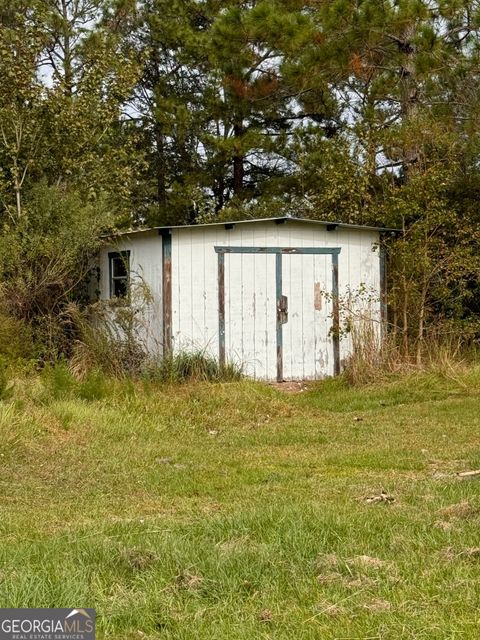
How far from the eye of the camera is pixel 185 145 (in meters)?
21.2

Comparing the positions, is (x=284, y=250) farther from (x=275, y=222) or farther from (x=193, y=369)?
(x=193, y=369)

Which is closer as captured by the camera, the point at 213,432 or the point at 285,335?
the point at 213,432

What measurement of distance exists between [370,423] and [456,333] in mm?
4465

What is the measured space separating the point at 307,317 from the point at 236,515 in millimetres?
8212

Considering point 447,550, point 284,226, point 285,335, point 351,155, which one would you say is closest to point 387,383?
point 285,335

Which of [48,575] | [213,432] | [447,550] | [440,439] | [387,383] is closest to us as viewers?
[48,575]

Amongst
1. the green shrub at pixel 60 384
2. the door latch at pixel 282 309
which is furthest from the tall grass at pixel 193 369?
the green shrub at pixel 60 384

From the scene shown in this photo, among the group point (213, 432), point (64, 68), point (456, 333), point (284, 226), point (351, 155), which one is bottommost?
point (213, 432)

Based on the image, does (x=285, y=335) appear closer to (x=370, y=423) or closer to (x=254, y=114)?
(x=370, y=423)

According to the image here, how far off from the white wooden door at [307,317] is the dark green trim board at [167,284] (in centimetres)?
178

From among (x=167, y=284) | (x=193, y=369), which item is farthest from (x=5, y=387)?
(x=167, y=284)

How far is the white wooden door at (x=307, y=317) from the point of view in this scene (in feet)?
40.5

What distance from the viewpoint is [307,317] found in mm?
12484

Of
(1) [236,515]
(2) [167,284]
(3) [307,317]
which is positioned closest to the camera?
(1) [236,515]
